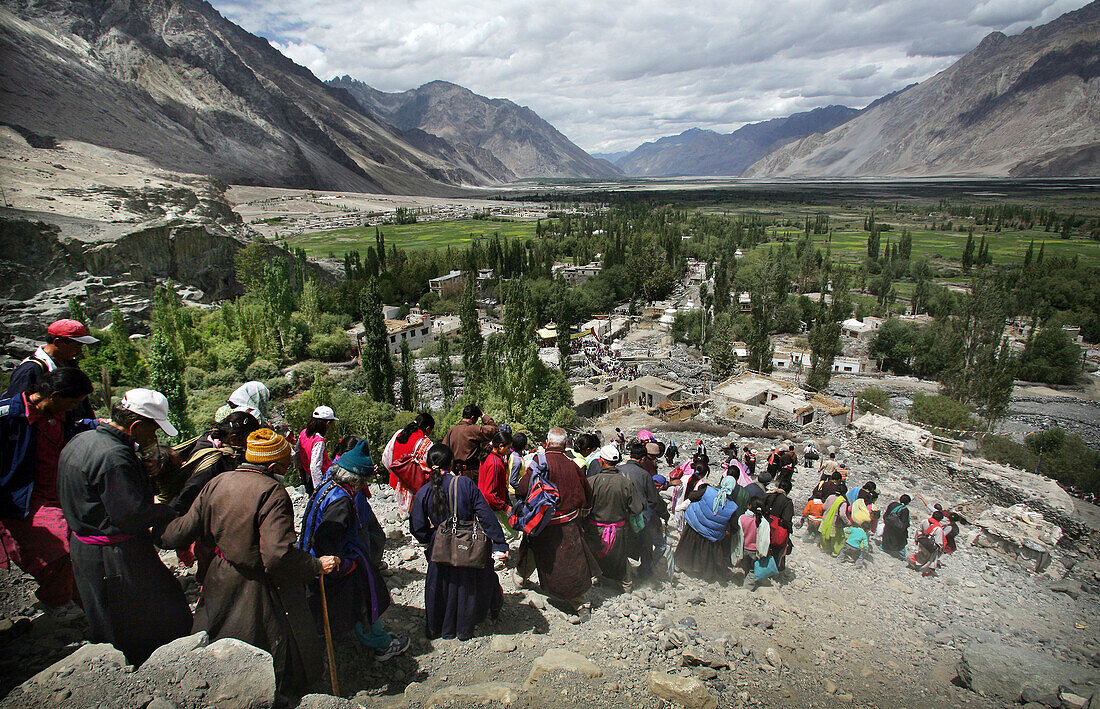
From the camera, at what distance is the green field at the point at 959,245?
74125 millimetres

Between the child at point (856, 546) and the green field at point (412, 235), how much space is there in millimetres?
67871

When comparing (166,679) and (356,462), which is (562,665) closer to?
(356,462)

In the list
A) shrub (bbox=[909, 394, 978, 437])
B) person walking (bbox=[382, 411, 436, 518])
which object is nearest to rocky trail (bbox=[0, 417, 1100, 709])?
person walking (bbox=[382, 411, 436, 518])

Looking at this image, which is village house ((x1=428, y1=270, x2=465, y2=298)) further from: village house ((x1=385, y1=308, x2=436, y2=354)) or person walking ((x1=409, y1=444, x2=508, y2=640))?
person walking ((x1=409, y1=444, x2=508, y2=640))

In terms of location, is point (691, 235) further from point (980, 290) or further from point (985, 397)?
point (985, 397)

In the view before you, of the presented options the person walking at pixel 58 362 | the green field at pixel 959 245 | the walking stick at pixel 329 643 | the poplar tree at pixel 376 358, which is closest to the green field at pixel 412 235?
the poplar tree at pixel 376 358

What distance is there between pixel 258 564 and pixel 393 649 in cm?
137

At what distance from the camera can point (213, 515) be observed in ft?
10.8

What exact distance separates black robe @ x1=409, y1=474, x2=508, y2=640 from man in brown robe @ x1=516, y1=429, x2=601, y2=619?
1.93ft

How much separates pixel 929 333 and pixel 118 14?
460ft

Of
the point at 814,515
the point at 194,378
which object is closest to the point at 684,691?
the point at 814,515

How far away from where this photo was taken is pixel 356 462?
12.7 ft

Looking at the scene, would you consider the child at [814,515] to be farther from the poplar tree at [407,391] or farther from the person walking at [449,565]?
the poplar tree at [407,391]

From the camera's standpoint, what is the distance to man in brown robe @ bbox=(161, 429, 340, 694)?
10.6ft
